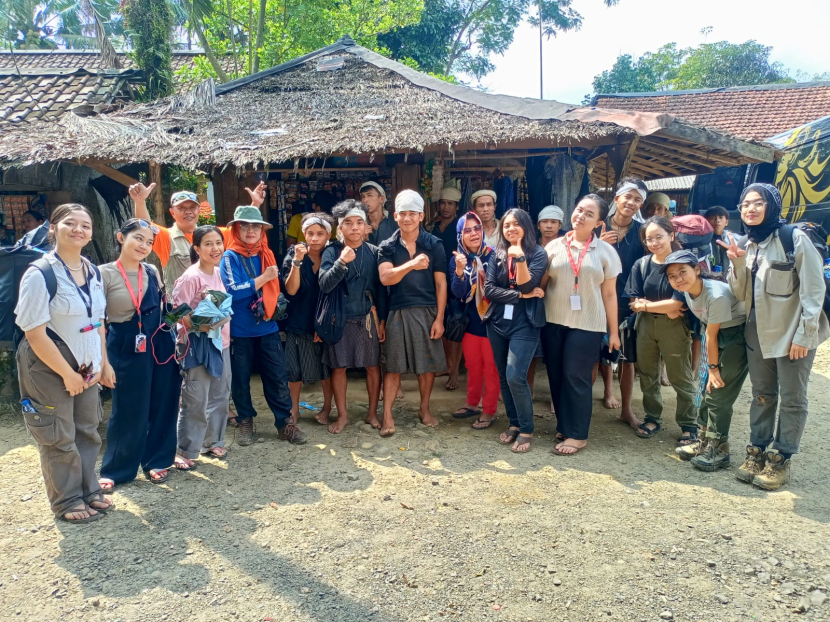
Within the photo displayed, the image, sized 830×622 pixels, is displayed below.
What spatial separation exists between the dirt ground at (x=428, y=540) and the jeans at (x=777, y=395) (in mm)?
324

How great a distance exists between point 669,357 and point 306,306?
2.72 meters

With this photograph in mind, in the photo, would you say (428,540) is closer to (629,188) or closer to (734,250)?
(734,250)

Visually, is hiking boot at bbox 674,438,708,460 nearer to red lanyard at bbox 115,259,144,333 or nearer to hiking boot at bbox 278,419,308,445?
hiking boot at bbox 278,419,308,445

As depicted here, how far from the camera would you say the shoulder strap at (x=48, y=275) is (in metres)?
2.72

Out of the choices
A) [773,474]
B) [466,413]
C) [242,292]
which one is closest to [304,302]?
[242,292]

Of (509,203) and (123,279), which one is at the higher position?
(509,203)

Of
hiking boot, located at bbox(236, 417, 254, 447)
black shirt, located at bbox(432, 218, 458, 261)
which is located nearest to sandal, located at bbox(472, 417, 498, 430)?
black shirt, located at bbox(432, 218, 458, 261)

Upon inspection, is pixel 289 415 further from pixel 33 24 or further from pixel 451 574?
pixel 33 24

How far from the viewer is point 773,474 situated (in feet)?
11.2

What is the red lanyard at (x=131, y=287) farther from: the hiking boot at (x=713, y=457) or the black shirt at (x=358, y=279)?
the hiking boot at (x=713, y=457)

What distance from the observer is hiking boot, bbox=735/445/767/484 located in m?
3.48

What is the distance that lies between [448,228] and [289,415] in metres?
2.45

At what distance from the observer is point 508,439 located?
13.6 feet

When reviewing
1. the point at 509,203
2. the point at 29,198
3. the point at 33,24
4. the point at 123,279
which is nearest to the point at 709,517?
the point at 123,279
